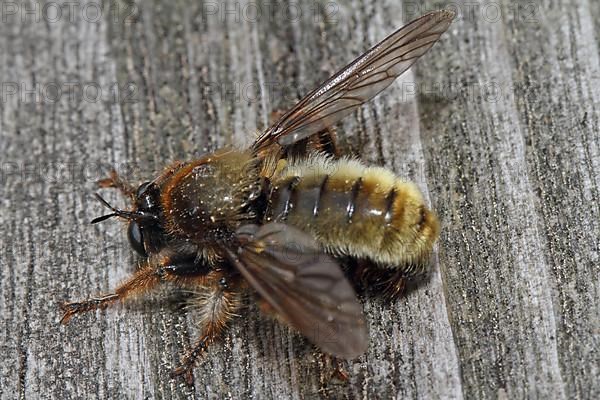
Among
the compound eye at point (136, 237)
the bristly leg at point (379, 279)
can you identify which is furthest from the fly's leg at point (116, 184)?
the bristly leg at point (379, 279)

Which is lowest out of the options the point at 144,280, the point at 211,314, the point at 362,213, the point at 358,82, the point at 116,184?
the point at 211,314

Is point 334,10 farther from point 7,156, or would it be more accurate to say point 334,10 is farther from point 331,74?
point 7,156

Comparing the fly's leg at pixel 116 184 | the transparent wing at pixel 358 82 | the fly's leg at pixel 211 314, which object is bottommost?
the fly's leg at pixel 211 314

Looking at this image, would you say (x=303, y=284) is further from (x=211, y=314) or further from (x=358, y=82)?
(x=358, y=82)

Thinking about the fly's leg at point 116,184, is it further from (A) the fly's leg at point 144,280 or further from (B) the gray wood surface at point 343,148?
(A) the fly's leg at point 144,280

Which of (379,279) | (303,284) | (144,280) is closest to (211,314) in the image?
(144,280)

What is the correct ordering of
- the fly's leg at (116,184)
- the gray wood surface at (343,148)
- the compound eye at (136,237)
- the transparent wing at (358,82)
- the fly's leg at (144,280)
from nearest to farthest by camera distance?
the gray wood surface at (343,148) < the fly's leg at (144,280) < the compound eye at (136,237) < the transparent wing at (358,82) < the fly's leg at (116,184)
